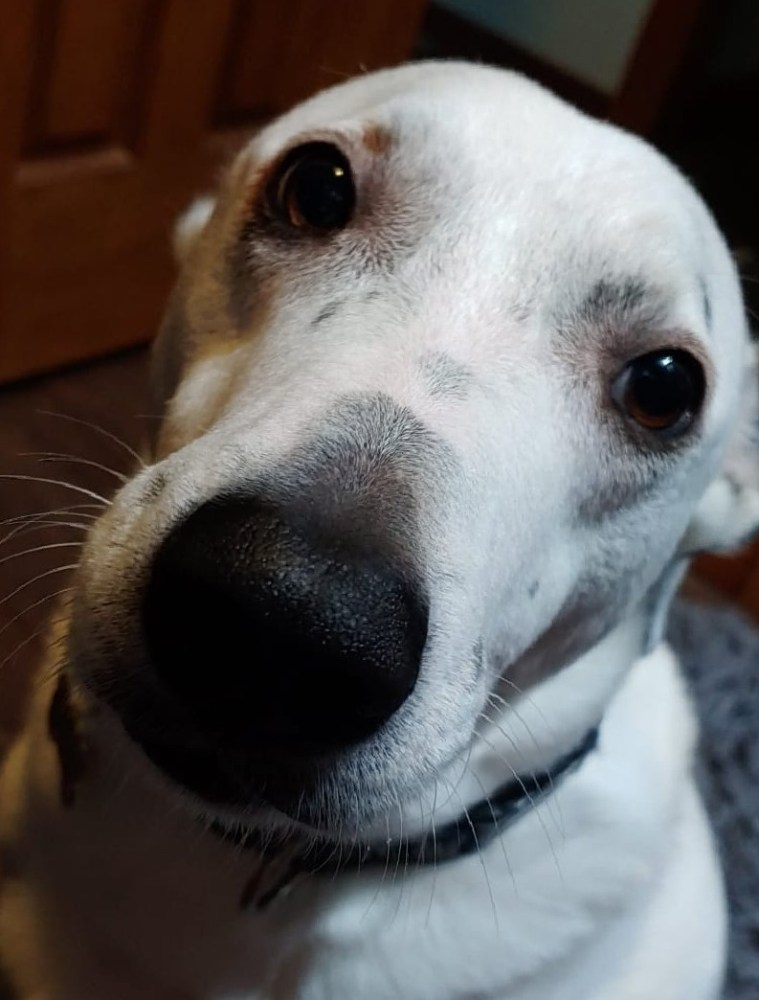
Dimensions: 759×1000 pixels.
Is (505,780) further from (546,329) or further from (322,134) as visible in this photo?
(322,134)

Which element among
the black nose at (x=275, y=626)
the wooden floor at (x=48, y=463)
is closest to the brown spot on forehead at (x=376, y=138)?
the black nose at (x=275, y=626)

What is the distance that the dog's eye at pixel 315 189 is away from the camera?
119cm

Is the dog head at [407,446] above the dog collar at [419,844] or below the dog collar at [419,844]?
above

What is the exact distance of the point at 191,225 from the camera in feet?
4.90

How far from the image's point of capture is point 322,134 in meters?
1.21

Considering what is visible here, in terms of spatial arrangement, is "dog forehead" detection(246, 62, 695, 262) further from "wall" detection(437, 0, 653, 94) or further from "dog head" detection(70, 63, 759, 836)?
"wall" detection(437, 0, 653, 94)

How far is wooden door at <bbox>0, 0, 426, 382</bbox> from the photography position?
87.4 inches

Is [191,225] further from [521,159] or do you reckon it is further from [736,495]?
[736,495]

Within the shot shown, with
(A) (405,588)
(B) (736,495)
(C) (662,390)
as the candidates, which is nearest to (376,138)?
(C) (662,390)

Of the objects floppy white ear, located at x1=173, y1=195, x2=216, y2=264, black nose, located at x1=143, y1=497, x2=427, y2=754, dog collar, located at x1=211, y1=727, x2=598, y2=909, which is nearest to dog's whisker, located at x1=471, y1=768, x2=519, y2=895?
dog collar, located at x1=211, y1=727, x2=598, y2=909

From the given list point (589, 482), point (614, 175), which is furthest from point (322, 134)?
→ point (589, 482)

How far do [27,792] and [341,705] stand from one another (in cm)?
80

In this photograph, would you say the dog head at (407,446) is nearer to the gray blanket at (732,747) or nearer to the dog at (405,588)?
the dog at (405,588)

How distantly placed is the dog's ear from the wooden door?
1.29 meters
